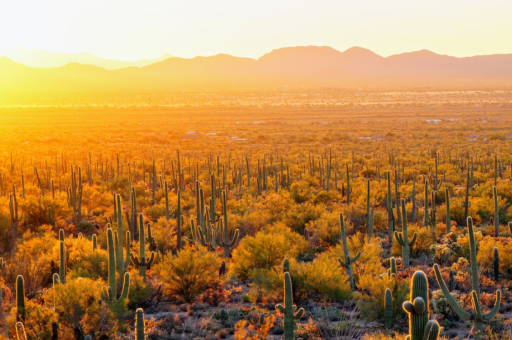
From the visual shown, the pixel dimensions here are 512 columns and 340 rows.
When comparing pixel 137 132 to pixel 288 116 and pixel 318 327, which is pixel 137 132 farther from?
pixel 318 327

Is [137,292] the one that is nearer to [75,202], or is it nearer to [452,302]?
[452,302]

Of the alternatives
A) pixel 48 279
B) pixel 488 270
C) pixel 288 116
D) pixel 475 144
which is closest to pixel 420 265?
pixel 488 270

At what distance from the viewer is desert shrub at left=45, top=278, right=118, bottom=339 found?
7.41m

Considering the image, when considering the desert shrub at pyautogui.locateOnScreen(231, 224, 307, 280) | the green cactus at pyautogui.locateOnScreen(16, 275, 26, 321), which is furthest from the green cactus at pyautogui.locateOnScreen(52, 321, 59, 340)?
the desert shrub at pyautogui.locateOnScreen(231, 224, 307, 280)

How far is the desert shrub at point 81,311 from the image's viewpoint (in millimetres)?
7406

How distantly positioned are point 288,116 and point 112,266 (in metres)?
71.2

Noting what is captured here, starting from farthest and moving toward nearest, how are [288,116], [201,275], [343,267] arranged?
[288,116], [343,267], [201,275]

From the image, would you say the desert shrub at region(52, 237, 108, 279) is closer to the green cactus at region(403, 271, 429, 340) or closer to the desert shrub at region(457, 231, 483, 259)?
the green cactus at region(403, 271, 429, 340)

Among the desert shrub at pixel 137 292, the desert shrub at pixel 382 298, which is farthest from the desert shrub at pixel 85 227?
the desert shrub at pixel 382 298

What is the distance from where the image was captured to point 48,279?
10.3m

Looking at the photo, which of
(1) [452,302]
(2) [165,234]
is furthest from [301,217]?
(1) [452,302]

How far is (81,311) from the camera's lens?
750 cm

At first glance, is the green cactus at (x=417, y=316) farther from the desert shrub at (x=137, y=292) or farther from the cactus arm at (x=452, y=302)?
the desert shrub at (x=137, y=292)

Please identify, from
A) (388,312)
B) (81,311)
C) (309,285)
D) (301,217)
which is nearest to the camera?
(81,311)
